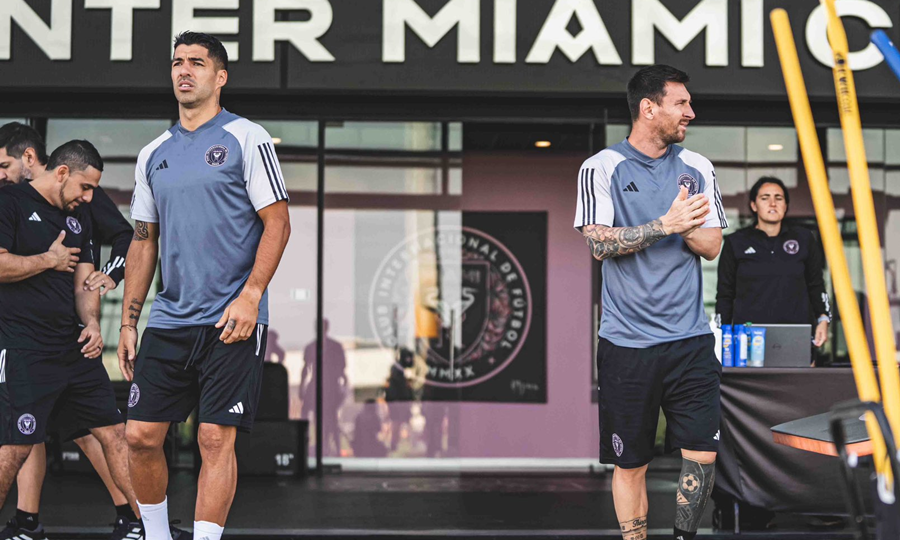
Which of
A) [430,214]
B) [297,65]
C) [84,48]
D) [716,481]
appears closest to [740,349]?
[716,481]

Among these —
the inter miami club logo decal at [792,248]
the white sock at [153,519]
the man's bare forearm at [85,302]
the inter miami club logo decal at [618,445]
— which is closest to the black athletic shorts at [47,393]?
the man's bare forearm at [85,302]

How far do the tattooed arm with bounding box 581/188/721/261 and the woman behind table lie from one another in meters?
2.24

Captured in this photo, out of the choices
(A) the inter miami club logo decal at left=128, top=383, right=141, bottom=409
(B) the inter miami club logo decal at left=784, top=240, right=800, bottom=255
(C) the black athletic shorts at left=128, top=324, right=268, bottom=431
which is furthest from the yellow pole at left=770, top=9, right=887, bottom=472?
(B) the inter miami club logo decal at left=784, top=240, right=800, bottom=255

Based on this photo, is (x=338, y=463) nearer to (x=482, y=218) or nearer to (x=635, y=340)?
(x=482, y=218)

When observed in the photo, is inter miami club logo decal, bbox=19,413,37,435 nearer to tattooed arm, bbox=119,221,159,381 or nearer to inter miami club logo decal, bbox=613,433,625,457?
tattooed arm, bbox=119,221,159,381

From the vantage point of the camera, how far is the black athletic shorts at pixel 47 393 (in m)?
4.09

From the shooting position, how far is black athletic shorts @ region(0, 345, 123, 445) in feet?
13.4

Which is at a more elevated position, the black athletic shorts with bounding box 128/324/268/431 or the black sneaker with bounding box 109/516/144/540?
the black athletic shorts with bounding box 128/324/268/431

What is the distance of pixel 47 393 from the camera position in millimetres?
4184

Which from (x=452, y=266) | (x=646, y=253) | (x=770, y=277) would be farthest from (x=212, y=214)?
(x=452, y=266)

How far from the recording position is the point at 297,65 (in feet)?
20.3

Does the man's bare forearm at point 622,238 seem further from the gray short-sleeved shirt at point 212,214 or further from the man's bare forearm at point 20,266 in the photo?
the man's bare forearm at point 20,266

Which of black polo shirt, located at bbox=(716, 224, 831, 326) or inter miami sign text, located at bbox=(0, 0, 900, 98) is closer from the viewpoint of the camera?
black polo shirt, located at bbox=(716, 224, 831, 326)

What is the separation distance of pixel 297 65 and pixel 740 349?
3385 mm
